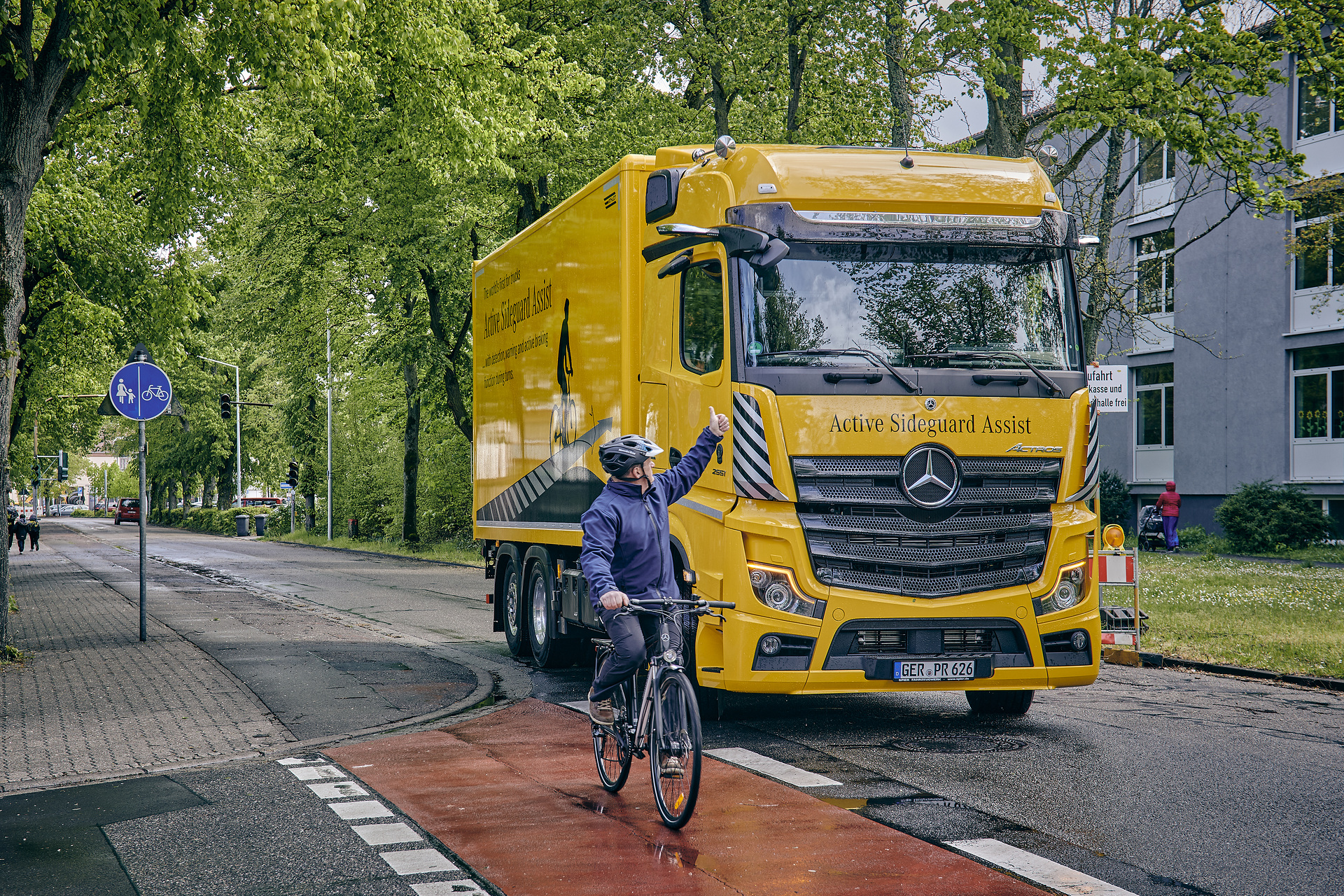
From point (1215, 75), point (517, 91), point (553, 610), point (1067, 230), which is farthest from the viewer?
point (517, 91)

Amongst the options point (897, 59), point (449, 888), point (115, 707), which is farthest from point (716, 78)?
point (449, 888)

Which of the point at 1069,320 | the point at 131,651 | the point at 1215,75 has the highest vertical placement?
the point at 1215,75

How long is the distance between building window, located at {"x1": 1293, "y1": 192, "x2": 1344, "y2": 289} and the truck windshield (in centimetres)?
1674

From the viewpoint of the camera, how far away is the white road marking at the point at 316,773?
7.14 m

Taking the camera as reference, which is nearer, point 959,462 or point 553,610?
point 959,462

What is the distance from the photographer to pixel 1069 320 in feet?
26.6

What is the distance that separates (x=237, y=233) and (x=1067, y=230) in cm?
1891

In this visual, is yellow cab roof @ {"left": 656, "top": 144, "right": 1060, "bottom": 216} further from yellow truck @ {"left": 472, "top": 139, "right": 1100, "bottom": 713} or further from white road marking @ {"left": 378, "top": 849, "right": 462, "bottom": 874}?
white road marking @ {"left": 378, "top": 849, "right": 462, "bottom": 874}

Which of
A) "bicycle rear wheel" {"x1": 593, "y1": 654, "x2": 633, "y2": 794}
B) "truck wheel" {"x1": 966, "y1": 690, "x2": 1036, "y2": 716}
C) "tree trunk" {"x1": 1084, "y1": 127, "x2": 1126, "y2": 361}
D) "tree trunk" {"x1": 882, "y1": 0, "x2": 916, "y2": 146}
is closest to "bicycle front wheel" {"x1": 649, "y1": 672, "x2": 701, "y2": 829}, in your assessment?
"bicycle rear wheel" {"x1": 593, "y1": 654, "x2": 633, "y2": 794}

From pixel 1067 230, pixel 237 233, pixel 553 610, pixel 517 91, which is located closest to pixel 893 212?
pixel 1067 230

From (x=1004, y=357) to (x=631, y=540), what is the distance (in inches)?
118

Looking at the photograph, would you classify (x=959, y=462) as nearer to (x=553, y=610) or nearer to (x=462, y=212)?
(x=553, y=610)

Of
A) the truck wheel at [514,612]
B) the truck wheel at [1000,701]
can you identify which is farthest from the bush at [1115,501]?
the truck wheel at [1000,701]

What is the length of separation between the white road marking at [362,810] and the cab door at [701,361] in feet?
8.84
